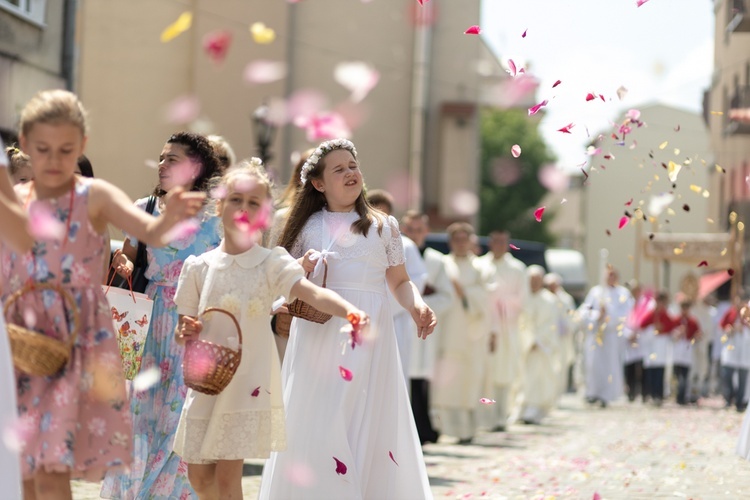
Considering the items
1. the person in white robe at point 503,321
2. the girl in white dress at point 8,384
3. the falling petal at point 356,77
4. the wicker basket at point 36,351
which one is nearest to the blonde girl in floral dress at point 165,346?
the wicker basket at point 36,351

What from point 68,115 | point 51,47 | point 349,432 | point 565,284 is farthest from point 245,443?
point 565,284

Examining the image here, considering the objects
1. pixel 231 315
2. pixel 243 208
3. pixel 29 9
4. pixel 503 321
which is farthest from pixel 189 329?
pixel 29 9

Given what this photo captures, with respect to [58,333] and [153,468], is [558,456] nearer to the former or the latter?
[153,468]

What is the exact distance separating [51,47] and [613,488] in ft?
35.3

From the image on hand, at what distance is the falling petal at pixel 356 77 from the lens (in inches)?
1250

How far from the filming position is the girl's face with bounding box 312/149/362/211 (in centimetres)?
684

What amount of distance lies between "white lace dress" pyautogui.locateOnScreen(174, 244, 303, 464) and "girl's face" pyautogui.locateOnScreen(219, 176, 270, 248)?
102mm

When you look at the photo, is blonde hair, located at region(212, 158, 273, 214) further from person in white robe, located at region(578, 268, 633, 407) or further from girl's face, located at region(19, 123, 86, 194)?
person in white robe, located at region(578, 268, 633, 407)

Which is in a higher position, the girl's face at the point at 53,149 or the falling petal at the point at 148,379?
the girl's face at the point at 53,149

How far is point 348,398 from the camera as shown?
666 centimetres

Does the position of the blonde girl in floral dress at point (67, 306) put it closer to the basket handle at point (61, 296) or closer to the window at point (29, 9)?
the basket handle at point (61, 296)

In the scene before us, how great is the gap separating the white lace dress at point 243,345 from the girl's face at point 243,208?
0.10m

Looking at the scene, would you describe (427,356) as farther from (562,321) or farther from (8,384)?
(562,321)

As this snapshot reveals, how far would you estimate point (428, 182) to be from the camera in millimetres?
34750
